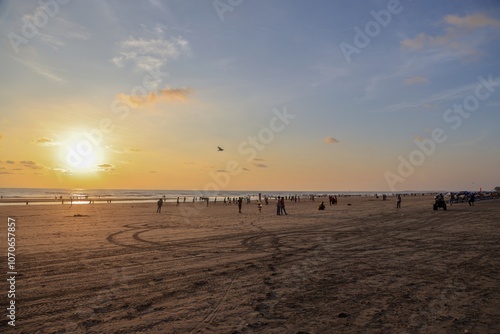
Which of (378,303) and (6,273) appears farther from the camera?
(6,273)

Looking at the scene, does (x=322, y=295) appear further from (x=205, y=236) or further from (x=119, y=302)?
(x=205, y=236)

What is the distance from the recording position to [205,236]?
1775 cm

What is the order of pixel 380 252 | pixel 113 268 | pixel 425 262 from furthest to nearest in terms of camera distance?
pixel 380 252
pixel 425 262
pixel 113 268

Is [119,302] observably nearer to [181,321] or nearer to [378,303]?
[181,321]

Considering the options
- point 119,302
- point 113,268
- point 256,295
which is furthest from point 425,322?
point 113,268

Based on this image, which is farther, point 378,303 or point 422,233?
point 422,233

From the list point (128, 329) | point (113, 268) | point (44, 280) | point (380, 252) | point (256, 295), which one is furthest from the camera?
point (380, 252)

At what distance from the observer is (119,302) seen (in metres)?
7.10

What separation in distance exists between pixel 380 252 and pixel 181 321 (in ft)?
31.0

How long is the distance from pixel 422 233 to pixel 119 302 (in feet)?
56.5

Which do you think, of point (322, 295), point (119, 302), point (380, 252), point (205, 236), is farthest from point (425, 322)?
point (205, 236)

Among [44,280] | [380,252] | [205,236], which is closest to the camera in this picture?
[44,280]

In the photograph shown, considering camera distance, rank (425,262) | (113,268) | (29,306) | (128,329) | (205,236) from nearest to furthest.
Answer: (128,329), (29,306), (113,268), (425,262), (205,236)

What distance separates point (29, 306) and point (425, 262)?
1123 cm
